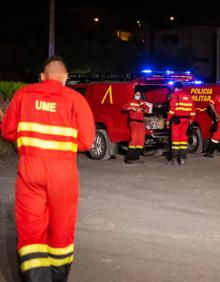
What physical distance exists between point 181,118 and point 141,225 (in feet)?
20.5

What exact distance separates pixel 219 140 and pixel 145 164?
93.5 inches

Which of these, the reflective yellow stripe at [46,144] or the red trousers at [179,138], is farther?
the red trousers at [179,138]

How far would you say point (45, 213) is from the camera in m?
4.91

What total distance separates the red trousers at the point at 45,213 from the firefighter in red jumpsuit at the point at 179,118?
9203 mm

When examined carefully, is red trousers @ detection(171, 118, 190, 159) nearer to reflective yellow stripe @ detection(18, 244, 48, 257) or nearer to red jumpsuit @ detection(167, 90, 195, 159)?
red jumpsuit @ detection(167, 90, 195, 159)

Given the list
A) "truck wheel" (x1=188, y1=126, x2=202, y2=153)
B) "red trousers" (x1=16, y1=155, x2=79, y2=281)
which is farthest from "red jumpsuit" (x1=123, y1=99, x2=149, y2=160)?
"red trousers" (x1=16, y1=155, x2=79, y2=281)

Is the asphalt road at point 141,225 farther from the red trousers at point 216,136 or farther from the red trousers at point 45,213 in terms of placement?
the red trousers at point 216,136

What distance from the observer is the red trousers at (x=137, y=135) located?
1413cm

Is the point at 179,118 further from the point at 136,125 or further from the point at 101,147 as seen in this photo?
the point at 101,147

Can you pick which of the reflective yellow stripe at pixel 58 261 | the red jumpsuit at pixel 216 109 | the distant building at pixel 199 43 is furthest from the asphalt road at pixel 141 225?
the distant building at pixel 199 43

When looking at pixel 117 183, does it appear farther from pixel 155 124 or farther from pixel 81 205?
pixel 155 124

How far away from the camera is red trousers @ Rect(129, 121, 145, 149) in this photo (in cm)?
1413

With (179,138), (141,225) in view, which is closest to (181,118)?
(179,138)

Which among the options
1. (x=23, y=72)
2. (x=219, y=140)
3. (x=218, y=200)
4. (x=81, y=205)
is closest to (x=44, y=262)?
(x=81, y=205)
